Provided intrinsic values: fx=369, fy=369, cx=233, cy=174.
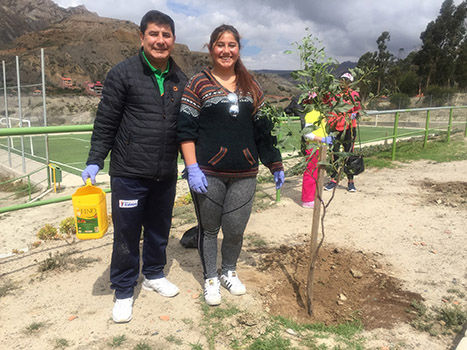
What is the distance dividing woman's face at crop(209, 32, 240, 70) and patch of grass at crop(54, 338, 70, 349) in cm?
185

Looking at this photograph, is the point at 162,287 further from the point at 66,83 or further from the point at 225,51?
the point at 66,83

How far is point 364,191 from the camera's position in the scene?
543cm

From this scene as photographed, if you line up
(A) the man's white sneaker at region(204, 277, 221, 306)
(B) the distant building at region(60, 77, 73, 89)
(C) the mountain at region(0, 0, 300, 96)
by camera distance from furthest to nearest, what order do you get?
(C) the mountain at region(0, 0, 300, 96)
(B) the distant building at region(60, 77, 73, 89)
(A) the man's white sneaker at region(204, 277, 221, 306)

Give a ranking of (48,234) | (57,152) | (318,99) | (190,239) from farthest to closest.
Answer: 1. (57,152)
2. (48,234)
3. (190,239)
4. (318,99)

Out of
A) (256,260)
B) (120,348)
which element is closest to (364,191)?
(256,260)

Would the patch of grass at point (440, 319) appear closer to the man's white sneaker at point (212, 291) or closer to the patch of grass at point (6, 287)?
the man's white sneaker at point (212, 291)

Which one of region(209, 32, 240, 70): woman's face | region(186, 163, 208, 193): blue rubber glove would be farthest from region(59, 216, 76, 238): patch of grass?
region(209, 32, 240, 70): woman's face

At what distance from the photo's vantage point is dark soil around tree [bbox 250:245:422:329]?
7.89 ft

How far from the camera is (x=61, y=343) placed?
212cm

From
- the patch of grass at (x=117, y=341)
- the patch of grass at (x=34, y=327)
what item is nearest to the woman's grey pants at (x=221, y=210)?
the patch of grass at (x=117, y=341)

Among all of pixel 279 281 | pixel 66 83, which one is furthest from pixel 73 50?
pixel 279 281

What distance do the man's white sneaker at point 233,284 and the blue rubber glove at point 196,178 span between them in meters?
0.79

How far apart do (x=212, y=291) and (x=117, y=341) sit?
674 mm

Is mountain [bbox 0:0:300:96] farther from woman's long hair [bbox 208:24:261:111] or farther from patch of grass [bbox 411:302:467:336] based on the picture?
patch of grass [bbox 411:302:467:336]
